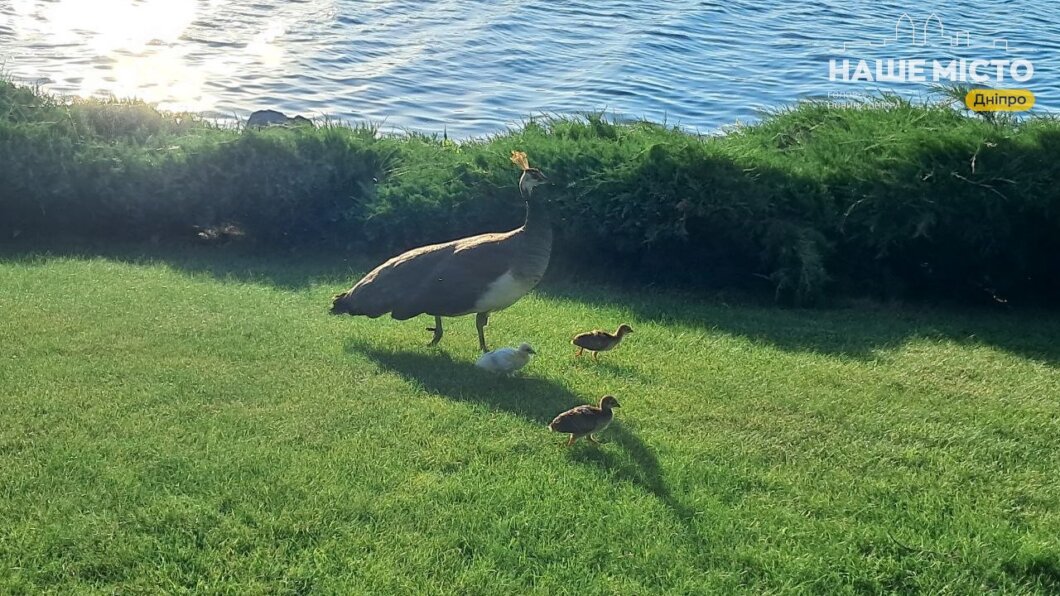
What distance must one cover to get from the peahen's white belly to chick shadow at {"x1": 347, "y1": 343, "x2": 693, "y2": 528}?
43cm

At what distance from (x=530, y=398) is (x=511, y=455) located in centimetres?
88

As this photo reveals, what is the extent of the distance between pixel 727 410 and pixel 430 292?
227cm

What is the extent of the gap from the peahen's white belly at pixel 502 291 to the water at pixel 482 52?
9824mm

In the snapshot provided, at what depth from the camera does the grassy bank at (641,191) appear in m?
8.80

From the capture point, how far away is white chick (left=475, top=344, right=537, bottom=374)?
6832 millimetres

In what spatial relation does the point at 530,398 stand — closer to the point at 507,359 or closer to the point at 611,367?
the point at 507,359

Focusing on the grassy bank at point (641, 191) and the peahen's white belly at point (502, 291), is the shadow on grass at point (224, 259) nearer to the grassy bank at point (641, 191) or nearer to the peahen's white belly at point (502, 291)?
the grassy bank at point (641, 191)

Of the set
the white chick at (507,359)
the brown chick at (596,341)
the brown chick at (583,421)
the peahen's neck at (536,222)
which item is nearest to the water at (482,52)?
the peahen's neck at (536,222)

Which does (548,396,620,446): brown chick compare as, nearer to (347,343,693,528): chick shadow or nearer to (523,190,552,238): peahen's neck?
(347,343,693,528): chick shadow

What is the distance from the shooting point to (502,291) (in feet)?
24.2

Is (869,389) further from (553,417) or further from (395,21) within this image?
(395,21)

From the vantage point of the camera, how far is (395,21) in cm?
2534

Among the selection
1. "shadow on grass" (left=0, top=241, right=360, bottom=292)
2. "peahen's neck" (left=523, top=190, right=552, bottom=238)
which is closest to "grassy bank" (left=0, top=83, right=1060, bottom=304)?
"shadow on grass" (left=0, top=241, right=360, bottom=292)

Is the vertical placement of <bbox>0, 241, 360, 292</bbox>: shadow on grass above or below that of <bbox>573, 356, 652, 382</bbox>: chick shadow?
below
